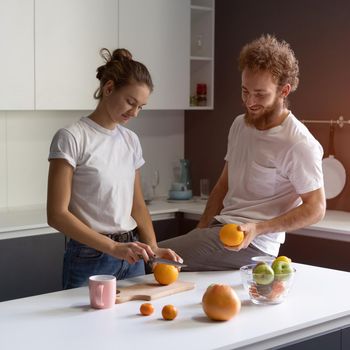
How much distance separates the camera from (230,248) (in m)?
2.40

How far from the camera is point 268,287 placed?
2.16 meters

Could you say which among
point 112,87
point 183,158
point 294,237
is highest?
point 112,87

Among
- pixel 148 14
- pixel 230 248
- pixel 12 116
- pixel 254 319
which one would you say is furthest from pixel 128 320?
pixel 148 14

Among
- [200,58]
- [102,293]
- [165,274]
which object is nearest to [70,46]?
[200,58]

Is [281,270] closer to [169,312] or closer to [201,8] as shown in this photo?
[169,312]

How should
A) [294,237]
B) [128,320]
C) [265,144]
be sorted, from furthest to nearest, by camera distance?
1. [294,237]
2. [265,144]
3. [128,320]

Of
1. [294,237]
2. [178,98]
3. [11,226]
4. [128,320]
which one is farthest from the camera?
[178,98]

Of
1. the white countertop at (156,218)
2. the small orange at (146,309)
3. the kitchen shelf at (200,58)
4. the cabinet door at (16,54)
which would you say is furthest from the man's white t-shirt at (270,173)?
the kitchen shelf at (200,58)

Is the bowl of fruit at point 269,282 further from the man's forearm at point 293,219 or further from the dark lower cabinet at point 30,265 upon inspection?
the dark lower cabinet at point 30,265

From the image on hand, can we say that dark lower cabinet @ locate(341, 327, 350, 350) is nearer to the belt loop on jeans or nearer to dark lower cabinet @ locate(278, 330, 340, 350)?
dark lower cabinet @ locate(278, 330, 340, 350)

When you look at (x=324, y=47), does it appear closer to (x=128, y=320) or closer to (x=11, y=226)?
(x=11, y=226)

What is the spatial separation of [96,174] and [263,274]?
69 centimetres

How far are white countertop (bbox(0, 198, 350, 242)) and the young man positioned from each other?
3.12 ft

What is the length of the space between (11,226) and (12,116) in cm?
83
